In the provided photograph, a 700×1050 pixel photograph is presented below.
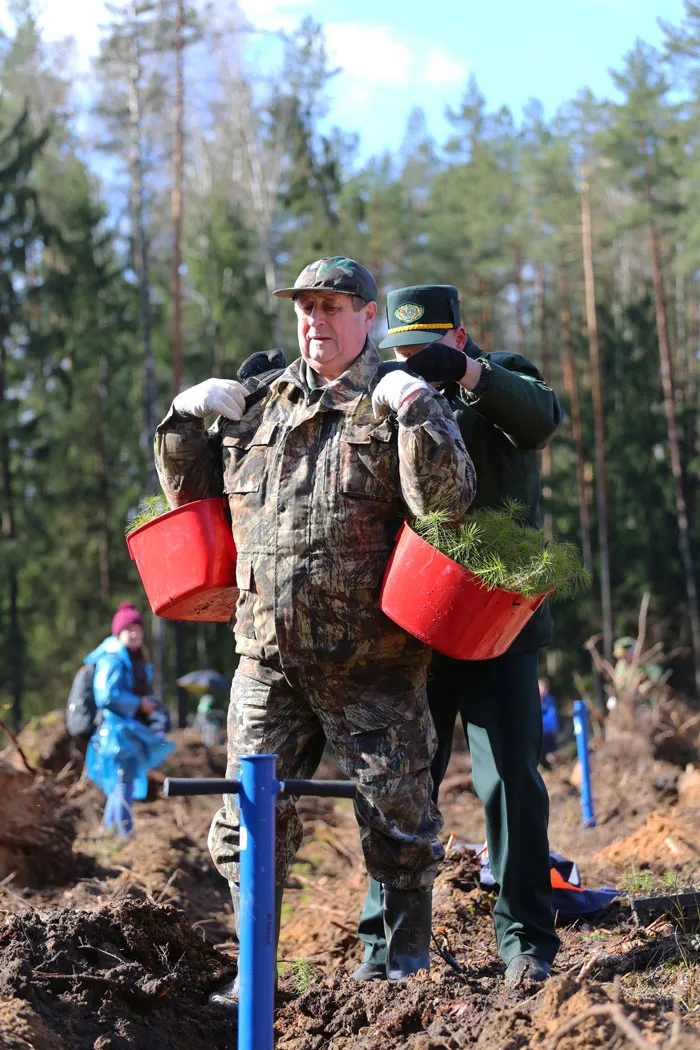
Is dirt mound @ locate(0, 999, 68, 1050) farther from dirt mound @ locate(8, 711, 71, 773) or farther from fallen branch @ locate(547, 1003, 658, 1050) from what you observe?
dirt mound @ locate(8, 711, 71, 773)

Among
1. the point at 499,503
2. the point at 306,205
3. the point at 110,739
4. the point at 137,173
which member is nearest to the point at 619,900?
the point at 499,503

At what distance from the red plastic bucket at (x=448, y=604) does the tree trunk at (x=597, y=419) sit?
79.9ft

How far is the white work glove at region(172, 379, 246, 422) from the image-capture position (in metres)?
3.54

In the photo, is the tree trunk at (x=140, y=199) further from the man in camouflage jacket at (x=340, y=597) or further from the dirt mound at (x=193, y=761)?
the man in camouflage jacket at (x=340, y=597)

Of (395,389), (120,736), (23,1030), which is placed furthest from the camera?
(120,736)

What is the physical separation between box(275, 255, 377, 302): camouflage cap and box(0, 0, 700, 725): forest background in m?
19.3

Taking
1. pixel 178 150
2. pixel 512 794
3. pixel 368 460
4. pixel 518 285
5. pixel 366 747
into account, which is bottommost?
pixel 512 794

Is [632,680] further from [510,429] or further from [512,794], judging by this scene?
[510,429]

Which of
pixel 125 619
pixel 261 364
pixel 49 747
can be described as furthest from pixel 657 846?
pixel 49 747

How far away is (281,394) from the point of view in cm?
361

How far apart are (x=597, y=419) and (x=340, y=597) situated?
86.1 ft

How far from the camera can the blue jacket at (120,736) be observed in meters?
8.12

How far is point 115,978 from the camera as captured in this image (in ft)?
10.4

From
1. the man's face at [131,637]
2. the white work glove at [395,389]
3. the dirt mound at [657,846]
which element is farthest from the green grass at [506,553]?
the man's face at [131,637]
